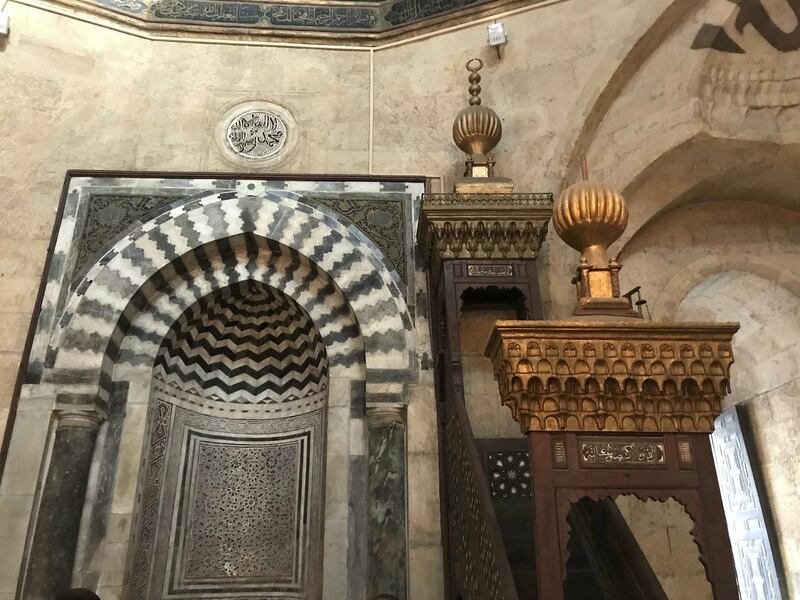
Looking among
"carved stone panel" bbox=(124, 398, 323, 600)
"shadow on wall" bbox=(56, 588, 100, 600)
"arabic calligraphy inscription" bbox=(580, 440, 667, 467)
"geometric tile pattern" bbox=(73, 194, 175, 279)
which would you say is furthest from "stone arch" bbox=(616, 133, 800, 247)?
"shadow on wall" bbox=(56, 588, 100, 600)

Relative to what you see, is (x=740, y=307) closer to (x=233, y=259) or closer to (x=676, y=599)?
(x=676, y=599)

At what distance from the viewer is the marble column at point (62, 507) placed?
10.3 ft

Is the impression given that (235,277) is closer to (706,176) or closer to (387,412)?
(387,412)

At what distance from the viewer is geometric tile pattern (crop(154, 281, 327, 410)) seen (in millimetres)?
4043

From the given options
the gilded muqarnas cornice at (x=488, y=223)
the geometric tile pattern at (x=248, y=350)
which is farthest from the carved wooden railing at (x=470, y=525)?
the geometric tile pattern at (x=248, y=350)

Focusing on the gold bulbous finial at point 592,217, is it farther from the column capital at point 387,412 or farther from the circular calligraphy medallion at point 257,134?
the circular calligraphy medallion at point 257,134

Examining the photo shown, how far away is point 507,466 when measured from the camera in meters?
3.15

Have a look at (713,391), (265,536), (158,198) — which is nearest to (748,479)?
(265,536)

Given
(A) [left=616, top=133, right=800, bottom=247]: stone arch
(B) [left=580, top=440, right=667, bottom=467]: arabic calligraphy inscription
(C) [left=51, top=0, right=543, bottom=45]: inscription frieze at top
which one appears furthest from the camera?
(C) [left=51, top=0, right=543, bottom=45]: inscription frieze at top

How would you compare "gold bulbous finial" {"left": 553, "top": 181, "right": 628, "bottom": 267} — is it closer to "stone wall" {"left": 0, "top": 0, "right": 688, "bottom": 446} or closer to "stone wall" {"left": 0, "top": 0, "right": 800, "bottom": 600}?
"stone wall" {"left": 0, "top": 0, "right": 800, "bottom": 600}

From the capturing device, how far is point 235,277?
4.04 metres

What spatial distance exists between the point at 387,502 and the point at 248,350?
1469 mm

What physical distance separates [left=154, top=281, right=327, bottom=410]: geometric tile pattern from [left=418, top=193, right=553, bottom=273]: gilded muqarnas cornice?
106cm

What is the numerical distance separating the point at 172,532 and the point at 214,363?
3.39ft
